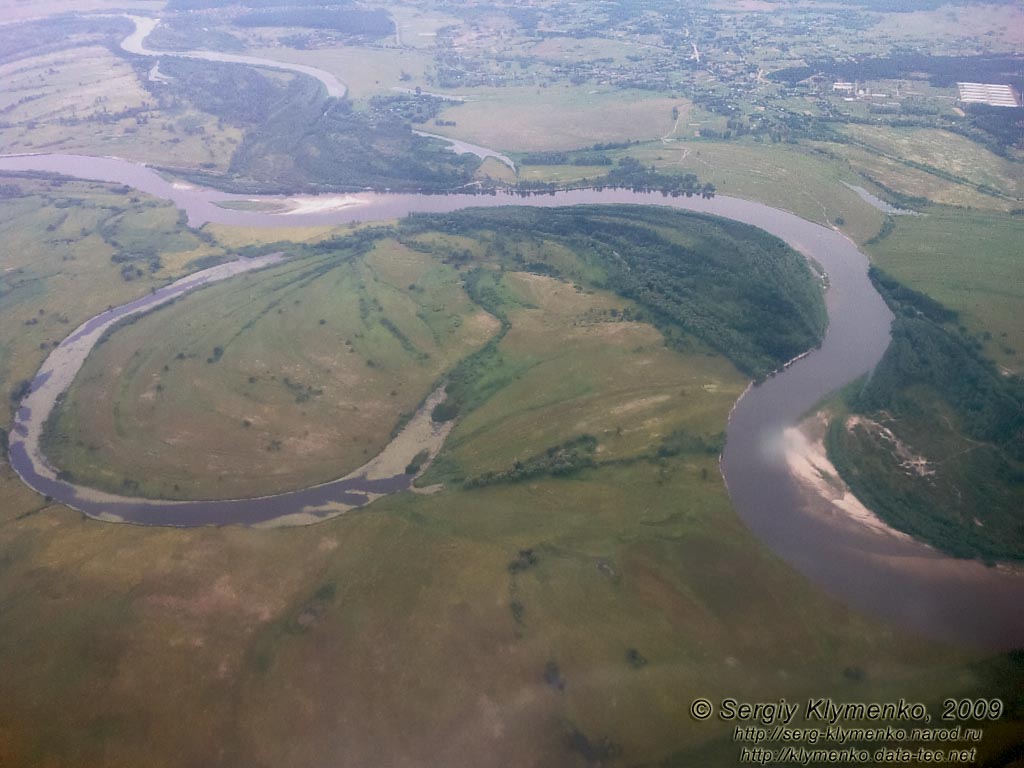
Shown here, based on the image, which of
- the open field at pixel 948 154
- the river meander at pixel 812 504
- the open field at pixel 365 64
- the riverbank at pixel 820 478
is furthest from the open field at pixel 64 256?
the open field at pixel 948 154

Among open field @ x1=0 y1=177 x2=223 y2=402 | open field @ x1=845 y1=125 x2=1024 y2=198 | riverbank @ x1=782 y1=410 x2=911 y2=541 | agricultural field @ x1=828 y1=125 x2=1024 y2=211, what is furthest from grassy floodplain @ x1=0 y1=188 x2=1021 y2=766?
open field @ x1=845 y1=125 x2=1024 y2=198

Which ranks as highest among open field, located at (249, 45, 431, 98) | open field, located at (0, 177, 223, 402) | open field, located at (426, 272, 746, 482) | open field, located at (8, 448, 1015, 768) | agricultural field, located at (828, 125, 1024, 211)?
open field, located at (249, 45, 431, 98)

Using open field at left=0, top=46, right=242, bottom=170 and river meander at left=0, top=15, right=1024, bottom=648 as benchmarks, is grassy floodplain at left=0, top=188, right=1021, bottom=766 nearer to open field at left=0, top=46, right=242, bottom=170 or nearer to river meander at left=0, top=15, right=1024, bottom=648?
river meander at left=0, top=15, right=1024, bottom=648

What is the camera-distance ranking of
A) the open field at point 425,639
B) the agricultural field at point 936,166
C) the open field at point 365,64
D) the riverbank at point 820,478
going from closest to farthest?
the open field at point 425,639 → the riverbank at point 820,478 → the agricultural field at point 936,166 → the open field at point 365,64

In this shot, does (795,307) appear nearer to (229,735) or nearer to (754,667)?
(754,667)

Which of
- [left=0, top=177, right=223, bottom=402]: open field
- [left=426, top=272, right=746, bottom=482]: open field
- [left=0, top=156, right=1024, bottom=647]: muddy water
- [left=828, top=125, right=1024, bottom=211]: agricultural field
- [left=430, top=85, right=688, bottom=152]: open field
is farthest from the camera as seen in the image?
[left=430, top=85, right=688, bottom=152]: open field

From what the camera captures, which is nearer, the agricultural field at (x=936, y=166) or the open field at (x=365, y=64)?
the agricultural field at (x=936, y=166)

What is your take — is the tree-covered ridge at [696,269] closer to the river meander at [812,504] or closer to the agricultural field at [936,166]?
the river meander at [812,504]
